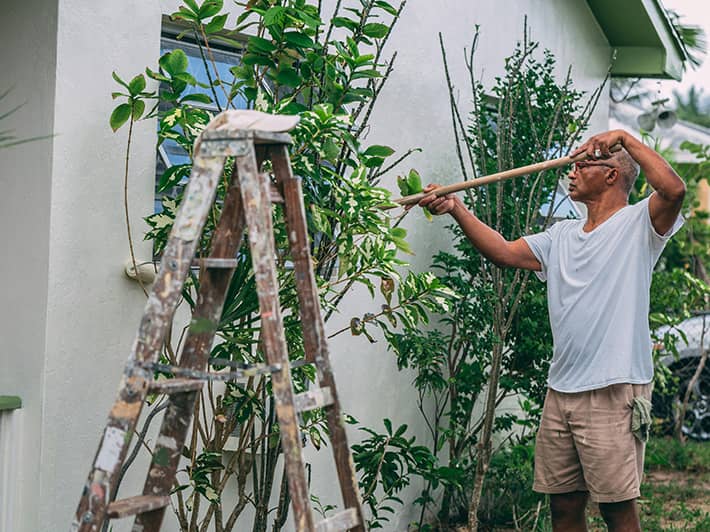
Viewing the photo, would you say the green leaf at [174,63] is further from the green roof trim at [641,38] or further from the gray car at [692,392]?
the gray car at [692,392]

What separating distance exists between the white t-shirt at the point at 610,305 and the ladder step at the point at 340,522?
60.0 inches

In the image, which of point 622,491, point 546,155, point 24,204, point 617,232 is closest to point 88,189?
point 24,204

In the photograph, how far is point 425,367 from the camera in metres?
5.83

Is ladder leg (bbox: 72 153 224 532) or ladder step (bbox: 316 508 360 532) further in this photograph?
ladder step (bbox: 316 508 360 532)

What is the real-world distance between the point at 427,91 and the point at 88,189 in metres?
2.71

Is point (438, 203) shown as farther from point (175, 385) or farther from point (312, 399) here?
point (175, 385)

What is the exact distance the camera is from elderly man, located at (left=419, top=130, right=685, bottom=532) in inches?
175

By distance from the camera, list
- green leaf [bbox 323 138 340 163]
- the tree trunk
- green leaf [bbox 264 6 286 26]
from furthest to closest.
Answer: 1. the tree trunk
2. green leaf [bbox 323 138 340 163]
3. green leaf [bbox 264 6 286 26]

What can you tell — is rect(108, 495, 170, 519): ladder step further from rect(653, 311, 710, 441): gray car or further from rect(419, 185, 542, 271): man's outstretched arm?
rect(653, 311, 710, 441): gray car

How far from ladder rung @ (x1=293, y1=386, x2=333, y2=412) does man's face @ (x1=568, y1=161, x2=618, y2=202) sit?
192 centimetres

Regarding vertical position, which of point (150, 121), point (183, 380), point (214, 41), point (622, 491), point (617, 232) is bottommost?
point (622, 491)

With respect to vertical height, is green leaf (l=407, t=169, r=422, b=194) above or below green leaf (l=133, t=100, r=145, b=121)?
below

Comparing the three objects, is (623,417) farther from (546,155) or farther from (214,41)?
(214,41)

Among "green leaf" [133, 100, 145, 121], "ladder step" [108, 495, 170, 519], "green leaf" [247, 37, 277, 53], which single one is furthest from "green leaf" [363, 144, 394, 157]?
"ladder step" [108, 495, 170, 519]
